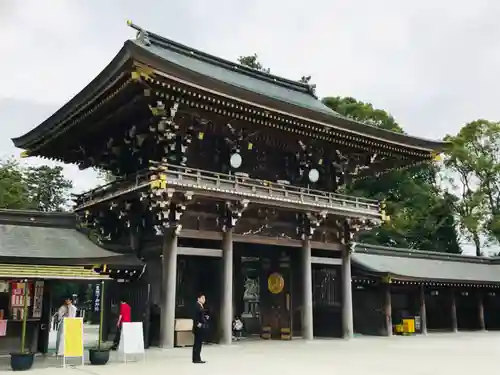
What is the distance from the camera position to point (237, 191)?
18.9 meters

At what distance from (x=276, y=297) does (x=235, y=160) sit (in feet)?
23.8

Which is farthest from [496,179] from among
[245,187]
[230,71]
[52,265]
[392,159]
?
[52,265]

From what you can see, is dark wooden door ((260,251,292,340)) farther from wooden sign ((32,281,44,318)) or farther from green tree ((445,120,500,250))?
green tree ((445,120,500,250))

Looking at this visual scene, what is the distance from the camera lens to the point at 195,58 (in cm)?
2567

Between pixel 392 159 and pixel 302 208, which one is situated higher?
pixel 392 159

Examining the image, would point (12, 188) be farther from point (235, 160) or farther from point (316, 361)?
point (316, 361)

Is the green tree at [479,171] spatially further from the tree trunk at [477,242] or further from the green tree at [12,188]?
the green tree at [12,188]

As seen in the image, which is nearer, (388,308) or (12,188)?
(388,308)

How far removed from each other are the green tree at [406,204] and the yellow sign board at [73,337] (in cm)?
4007

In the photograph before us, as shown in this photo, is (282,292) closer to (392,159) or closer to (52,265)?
(392,159)

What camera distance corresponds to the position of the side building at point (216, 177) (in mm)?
17688

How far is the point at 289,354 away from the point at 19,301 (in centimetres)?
890

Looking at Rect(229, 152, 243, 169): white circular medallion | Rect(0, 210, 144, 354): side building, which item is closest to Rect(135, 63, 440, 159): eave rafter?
Rect(229, 152, 243, 169): white circular medallion

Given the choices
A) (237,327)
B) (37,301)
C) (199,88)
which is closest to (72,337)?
(37,301)
